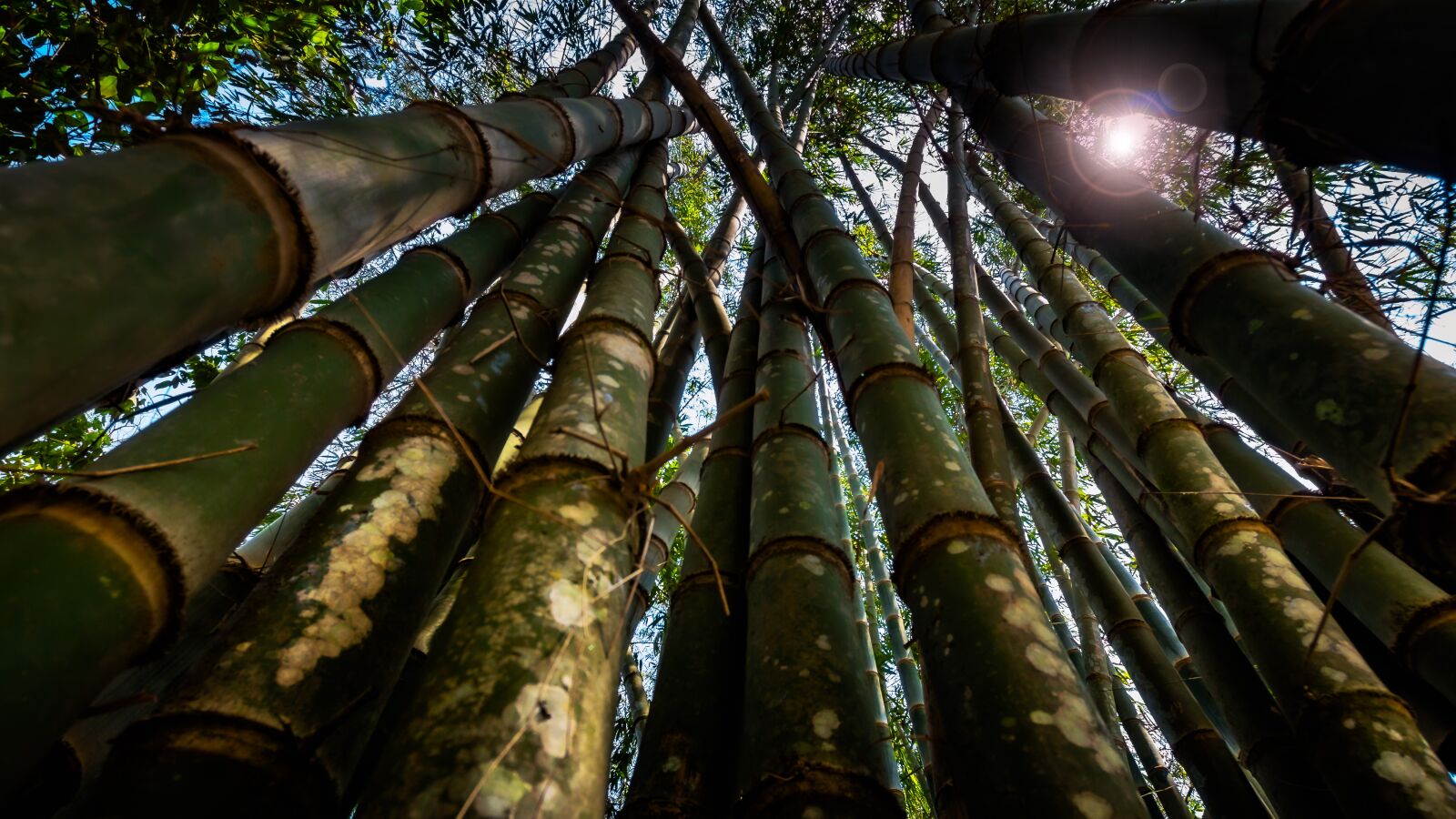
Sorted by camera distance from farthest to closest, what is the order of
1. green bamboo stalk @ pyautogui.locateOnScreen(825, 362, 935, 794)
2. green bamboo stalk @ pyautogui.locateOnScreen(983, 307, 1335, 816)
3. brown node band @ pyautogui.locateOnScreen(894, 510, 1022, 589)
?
green bamboo stalk @ pyautogui.locateOnScreen(825, 362, 935, 794)
green bamboo stalk @ pyautogui.locateOnScreen(983, 307, 1335, 816)
brown node band @ pyautogui.locateOnScreen(894, 510, 1022, 589)

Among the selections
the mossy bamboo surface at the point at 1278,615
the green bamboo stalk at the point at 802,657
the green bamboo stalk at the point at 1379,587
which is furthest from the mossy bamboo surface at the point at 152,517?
the green bamboo stalk at the point at 1379,587

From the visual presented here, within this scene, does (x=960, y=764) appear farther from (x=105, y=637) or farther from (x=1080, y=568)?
(x=1080, y=568)

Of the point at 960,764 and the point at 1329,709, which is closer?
→ the point at 960,764

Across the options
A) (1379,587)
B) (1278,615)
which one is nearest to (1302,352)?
(1278,615)

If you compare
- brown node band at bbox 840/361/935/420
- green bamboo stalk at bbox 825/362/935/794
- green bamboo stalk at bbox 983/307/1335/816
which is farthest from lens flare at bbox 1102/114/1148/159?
green bamboo stalk at bbox 825/362/935/794

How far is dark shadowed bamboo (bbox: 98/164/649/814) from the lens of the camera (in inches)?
33.7

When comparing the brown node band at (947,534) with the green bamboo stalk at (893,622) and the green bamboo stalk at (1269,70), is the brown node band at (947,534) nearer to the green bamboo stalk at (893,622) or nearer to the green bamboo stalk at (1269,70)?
the green bamboo stalk at (1269,70)

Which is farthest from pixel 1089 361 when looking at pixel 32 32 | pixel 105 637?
pixel 32 32

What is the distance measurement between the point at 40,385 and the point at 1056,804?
51.9 inches

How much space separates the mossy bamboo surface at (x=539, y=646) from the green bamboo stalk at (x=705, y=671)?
7.6 inches

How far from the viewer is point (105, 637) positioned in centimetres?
82

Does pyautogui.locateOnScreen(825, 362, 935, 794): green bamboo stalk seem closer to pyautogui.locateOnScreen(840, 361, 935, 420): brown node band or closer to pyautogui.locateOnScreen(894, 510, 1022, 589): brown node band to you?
pyautogui.locateOnScreen(840, 361, 935, 420): brown node band

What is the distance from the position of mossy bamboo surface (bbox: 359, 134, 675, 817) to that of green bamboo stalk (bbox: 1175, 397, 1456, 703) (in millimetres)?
1293

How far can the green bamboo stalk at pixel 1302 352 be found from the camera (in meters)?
0.86
